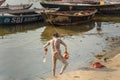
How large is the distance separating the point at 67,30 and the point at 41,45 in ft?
19.4

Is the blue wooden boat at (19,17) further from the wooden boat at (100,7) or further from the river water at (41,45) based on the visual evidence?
the wooden boat at (100,7)

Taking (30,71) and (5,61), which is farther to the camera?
(5,61)

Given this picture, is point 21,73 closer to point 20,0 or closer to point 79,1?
point 79,1

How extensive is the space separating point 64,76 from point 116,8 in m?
22.9

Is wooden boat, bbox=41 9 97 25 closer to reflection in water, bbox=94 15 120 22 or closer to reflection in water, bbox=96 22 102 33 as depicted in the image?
reflection in water, bbox=96 22 102 33

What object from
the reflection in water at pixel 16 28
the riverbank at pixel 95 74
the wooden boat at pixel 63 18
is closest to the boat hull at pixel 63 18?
the wooden boat at pixel 63 18

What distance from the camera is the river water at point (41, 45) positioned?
47.9 feet

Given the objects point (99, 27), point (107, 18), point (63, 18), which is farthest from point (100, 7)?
point (63, 18)

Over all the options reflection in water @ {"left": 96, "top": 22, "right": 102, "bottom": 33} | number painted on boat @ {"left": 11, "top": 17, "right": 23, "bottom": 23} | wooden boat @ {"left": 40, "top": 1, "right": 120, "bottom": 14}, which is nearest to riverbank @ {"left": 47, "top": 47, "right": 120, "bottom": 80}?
reflection in water @ {"left": 96, "top": 22, "right": 102, "bottom": 33}

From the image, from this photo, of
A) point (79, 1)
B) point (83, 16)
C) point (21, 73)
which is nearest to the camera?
point (21, 73)

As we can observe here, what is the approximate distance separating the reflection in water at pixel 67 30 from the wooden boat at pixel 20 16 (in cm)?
209

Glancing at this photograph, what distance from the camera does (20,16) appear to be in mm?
26625

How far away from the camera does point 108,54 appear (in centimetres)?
1698

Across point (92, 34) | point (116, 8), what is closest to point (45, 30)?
point (92, 34)
